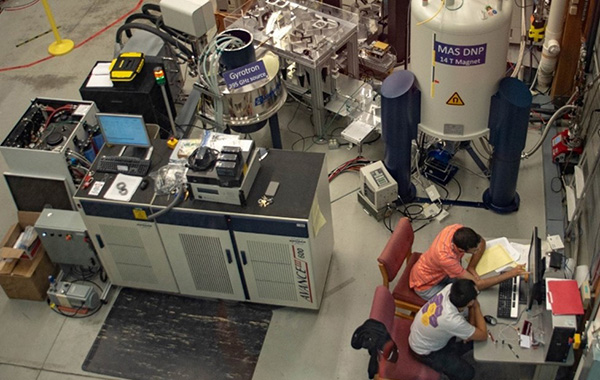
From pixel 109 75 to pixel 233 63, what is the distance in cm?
127

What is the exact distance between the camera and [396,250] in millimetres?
4238

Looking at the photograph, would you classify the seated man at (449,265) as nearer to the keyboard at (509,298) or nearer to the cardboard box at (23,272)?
the keyboard at (509,298)

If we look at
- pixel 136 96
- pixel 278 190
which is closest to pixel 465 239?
pixel 278 190

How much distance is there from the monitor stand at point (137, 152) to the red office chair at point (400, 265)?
173 centimetres

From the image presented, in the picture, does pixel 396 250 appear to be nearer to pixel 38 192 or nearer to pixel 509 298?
pixel 509 298

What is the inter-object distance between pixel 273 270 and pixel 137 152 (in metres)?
1.26

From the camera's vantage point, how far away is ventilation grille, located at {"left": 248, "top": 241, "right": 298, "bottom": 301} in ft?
14.4

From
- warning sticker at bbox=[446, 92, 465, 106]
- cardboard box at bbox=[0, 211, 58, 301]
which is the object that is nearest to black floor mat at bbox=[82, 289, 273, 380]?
cardboard box at bbox=[0, 211, 58, 301]

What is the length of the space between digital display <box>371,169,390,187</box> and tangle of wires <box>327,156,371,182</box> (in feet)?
1.74

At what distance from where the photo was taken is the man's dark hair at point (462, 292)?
3.62 m

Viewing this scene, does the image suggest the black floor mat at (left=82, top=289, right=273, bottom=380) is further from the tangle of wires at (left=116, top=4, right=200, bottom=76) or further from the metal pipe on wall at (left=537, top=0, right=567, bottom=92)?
the metal pipe on wall at (left=537, top=0, right=567, bottom=92)

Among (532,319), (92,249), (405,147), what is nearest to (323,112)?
(405,147)

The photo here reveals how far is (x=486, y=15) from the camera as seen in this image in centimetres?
415

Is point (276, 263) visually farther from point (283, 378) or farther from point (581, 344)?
point (581, 344)
